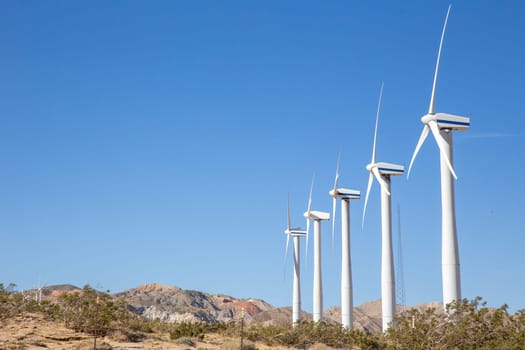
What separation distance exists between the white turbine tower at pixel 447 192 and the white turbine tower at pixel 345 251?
19924 mm

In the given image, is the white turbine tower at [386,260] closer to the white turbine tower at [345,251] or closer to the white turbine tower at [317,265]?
the white turbine tower at [345,251]

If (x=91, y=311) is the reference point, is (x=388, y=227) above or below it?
above

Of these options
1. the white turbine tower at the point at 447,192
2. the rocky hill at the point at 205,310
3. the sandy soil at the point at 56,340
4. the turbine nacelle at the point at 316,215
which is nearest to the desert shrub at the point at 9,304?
the sandy soil at the point at 56,340

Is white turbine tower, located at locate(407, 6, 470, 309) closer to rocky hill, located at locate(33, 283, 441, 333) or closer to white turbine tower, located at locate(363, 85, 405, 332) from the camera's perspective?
white turbine tower, located at locate(363, 85, 405, 332)

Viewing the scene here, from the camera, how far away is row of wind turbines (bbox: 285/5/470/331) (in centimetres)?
4594

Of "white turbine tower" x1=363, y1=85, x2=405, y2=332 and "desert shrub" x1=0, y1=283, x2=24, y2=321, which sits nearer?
"desert shrub" x1=0, y1=283, x2=24, y2=321

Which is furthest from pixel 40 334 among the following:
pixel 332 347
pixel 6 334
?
pixel 332 347

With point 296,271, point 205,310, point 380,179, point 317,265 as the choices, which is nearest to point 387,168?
point 380,179

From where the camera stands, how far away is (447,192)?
47281 millimetres

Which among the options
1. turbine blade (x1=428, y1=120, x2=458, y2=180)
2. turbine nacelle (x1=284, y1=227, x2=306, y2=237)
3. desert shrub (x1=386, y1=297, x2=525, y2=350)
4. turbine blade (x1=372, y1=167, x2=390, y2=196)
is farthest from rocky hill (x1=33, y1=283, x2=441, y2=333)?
desert shrub (x1=386, y1=297, x2=525, y2=350)

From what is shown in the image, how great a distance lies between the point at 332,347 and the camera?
5200cm

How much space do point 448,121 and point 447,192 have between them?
234 inches

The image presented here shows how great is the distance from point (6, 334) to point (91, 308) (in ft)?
17.4

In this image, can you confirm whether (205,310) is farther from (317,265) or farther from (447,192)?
(447,192)
